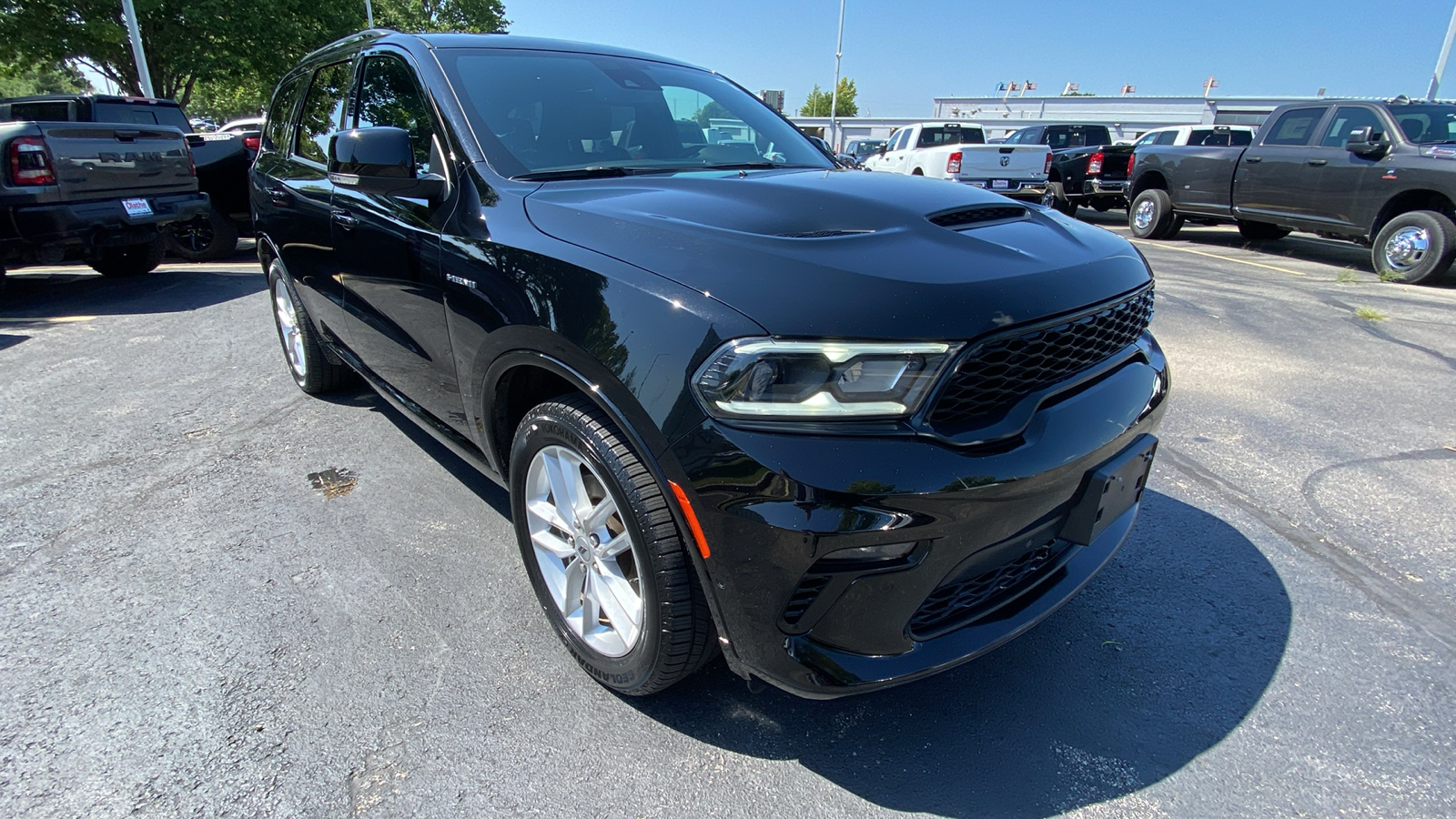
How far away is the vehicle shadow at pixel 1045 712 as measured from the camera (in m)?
1.84

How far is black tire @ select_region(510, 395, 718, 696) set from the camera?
67.7 inches

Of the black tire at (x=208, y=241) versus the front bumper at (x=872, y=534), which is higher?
the front bumper at (x=872, y=534)

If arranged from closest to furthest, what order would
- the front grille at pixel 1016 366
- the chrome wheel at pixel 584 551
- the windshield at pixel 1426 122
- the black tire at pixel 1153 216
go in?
1. the front grille at pixel 1016 366
2. the chrome wheel at pixel 584 551
3. the windshield at pixel 1426 122
4. the black tire at pixel 1153 216

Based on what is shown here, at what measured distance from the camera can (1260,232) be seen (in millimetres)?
11836

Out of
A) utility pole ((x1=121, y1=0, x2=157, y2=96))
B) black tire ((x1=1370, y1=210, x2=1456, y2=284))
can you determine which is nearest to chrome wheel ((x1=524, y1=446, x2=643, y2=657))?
black tire ((x1=1370, y1=210, x2=1456, y2=284))

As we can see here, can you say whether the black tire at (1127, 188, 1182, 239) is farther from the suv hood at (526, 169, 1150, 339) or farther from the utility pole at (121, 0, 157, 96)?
the utility pole at (121, 0, 157, 96)

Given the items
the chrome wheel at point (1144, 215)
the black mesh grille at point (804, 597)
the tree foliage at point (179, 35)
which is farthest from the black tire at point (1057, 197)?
the tree foliage at point (179, 35)

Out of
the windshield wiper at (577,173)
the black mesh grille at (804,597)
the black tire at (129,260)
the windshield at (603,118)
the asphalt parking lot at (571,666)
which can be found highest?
the windshield at (603,118)

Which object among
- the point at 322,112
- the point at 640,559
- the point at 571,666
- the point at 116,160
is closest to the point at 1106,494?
the point at 640,559

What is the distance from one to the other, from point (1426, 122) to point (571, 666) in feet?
37.0

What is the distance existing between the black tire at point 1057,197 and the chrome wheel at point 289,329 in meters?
12.5

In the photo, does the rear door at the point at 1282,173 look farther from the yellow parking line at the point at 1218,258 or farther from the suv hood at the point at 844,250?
the suv hood at the point at 844,250

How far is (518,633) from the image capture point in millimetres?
2375

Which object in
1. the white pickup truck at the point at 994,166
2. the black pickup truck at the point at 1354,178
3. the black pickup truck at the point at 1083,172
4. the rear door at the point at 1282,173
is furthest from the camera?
the black pickup truck at the point at 1083,172
